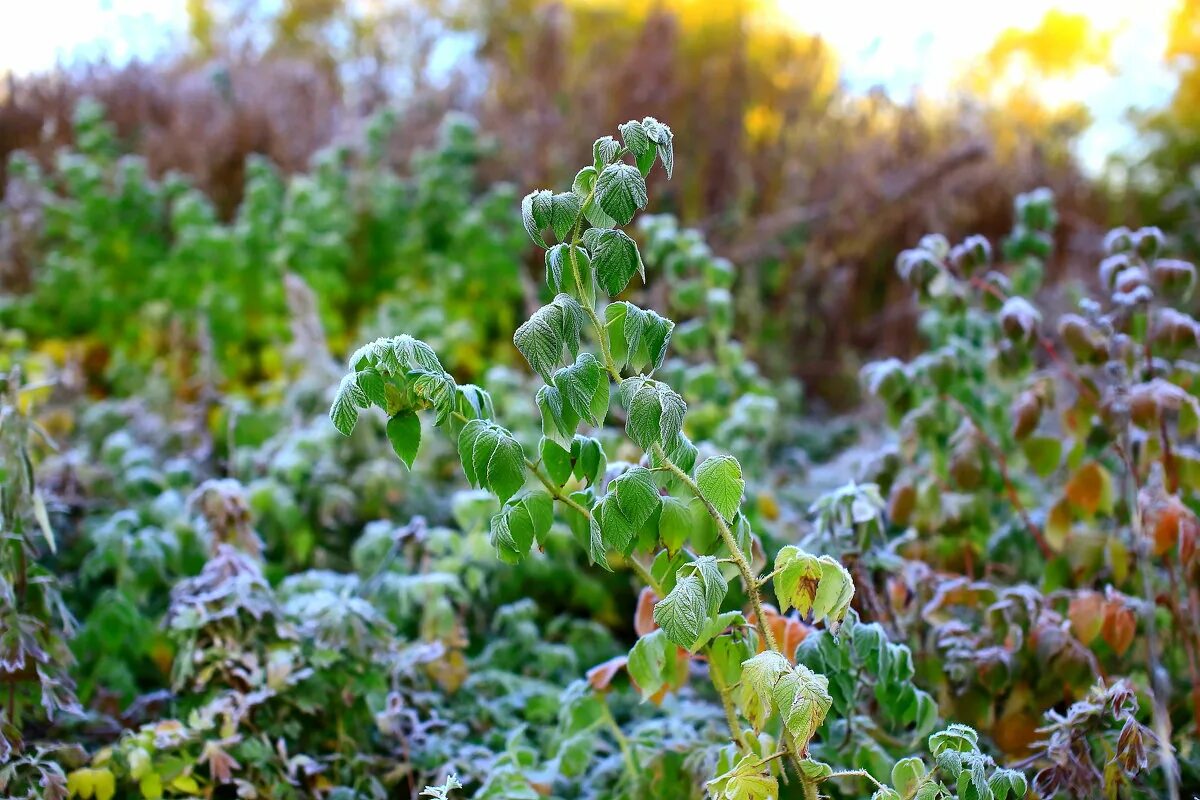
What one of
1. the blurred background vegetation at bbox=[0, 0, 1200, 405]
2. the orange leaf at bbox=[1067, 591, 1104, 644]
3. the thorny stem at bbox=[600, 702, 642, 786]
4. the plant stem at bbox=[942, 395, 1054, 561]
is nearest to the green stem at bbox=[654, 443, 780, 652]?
the thorny stem at bbox=[600, 702, 642, 786]

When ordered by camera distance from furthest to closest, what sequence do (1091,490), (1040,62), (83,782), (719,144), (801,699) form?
(1040,62), (719,144), (1091,490), (83,782), (801,699)

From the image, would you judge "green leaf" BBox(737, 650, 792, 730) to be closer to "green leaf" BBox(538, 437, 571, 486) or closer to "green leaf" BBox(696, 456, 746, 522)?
"green leaf" BBox(696, 456, 746, 522)

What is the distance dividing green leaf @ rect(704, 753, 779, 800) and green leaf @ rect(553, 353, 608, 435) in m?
0.43

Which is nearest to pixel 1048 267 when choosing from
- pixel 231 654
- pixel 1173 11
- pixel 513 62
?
pixel 513 62

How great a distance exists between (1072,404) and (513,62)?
4.52 metres

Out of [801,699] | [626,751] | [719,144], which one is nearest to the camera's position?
[801,699]

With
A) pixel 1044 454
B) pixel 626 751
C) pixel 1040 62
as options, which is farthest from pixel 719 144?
pixel 1040 62

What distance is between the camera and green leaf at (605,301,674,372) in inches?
47.3

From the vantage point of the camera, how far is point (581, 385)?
1192 mm

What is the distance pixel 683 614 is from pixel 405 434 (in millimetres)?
397

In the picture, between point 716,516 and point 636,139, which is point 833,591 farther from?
point 636,139

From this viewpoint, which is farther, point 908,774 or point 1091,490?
point 1091,490

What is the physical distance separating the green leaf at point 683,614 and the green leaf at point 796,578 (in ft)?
0.40

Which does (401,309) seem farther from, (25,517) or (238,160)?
(25,517)
